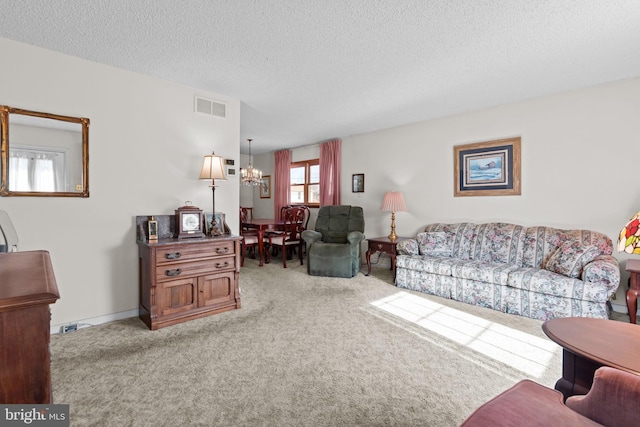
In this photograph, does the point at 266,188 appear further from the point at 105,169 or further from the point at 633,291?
the point at 633,291

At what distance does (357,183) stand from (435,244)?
2032mm

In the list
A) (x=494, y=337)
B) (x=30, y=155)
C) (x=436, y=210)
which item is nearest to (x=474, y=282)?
(x=494, y=337)

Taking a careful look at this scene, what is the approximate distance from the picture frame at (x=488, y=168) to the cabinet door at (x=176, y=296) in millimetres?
3599

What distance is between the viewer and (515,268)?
10.8ft

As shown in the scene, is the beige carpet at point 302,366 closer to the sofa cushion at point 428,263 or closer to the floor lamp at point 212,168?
the sofa cushion at point 428,263

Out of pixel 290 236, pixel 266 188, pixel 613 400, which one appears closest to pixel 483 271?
pixel 613 400

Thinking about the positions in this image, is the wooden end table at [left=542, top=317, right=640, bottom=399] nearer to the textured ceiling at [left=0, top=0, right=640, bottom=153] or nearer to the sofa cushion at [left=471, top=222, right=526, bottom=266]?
the textured ceiling at [left=0, top=0, right=640, bottom=153]

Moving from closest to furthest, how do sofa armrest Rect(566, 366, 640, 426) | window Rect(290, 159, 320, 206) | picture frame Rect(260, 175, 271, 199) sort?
sofa armrest Rect(566, 366, 640, 426), window Rect(290, 159, 320, 206), picture frame Rect(260, 175, 271, 199)

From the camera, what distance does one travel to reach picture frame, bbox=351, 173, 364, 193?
5508mm

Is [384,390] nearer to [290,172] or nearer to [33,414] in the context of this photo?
[33,414]

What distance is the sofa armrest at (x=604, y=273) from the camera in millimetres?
2600

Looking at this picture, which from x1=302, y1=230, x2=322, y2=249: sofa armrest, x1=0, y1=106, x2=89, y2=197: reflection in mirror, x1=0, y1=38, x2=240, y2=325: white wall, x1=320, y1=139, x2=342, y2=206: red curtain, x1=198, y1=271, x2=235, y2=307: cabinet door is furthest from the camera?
x1=320, y1=139, x2=342, y2=206: red curtain

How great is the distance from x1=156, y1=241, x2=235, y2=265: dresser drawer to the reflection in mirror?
2.77ft

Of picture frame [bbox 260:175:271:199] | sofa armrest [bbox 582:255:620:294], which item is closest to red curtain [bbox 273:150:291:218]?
picture frame [bbox 260:175:271:199]
